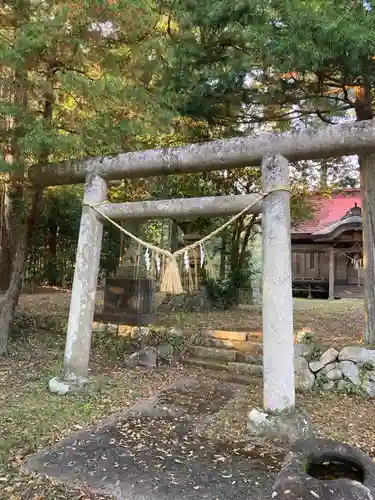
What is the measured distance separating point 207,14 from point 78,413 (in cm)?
505

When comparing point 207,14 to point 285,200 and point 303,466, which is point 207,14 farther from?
point 303,466

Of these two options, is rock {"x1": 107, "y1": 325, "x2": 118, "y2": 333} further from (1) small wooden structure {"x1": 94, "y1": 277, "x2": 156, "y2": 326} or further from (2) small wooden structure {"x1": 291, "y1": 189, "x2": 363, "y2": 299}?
(2) small wooden structure {"x1": 291, "y1": 189, "x2": 363, "y2": 299}

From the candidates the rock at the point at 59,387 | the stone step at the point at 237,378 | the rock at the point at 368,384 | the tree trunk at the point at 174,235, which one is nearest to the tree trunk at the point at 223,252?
the tree trunk at the point at 174,235

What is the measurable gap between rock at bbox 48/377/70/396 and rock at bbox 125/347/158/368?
174cm

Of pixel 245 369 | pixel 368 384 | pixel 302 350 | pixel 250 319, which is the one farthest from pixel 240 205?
pixel 250 319

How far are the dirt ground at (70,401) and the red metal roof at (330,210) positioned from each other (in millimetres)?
7876

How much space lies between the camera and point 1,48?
4895mm

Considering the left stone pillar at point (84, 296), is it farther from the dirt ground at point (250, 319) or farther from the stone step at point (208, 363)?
the dirt ground at point (250, 319)

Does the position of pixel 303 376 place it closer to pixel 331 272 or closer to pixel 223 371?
pixel 223 371

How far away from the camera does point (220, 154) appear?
461 centimetres

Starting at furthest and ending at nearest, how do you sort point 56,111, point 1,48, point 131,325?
1. point 131,325
2. point 56,111
3. point 1,48

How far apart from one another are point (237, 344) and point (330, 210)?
41.7 feet

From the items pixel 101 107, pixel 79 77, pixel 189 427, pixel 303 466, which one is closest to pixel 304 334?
pixel 189 427

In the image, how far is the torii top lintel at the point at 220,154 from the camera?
408 centimetres
